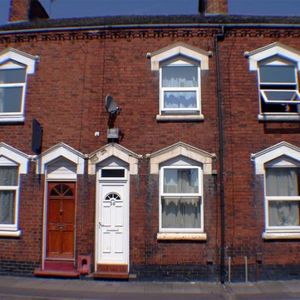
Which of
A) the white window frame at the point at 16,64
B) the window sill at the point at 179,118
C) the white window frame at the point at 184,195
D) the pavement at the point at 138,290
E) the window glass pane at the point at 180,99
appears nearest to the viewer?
the pavement at the point at 138,290

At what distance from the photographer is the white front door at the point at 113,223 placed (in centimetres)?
998

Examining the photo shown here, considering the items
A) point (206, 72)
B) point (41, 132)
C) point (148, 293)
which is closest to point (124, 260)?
point (148, 293)

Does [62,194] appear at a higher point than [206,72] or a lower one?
lower

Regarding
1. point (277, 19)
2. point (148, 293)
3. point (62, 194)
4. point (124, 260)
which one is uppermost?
point (277, 19)

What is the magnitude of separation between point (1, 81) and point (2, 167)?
2.72 meters

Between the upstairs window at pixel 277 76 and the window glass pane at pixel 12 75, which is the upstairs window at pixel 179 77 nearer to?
the upstairs window at pixel 277 76

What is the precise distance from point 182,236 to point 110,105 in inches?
165

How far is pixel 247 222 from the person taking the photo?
9.84 m

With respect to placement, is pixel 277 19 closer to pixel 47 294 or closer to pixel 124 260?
pixel 124 260

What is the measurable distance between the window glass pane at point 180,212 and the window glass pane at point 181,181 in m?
0.25

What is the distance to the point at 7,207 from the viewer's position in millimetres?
10594

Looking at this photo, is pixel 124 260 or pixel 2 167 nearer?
pixel 124 260

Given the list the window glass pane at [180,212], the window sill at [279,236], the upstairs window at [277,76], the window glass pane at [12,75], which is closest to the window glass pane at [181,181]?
the window glass pane at [180,212]

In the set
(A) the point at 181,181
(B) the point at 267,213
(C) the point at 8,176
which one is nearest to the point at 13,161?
(C) the point at 8,176
